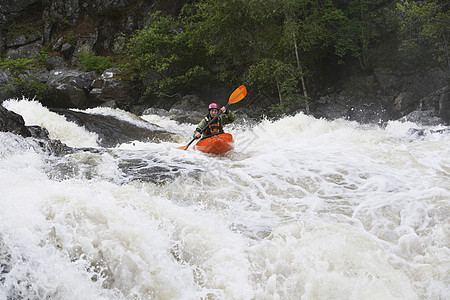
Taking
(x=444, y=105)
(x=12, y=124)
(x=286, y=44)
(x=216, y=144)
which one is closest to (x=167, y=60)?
(x=286, y=44)

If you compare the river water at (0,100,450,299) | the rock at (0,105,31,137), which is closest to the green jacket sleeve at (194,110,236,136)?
the river water at (0,100,450,299)

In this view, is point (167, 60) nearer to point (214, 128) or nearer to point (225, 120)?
point (225, 120)

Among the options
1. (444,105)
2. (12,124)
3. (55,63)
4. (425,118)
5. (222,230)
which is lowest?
(425,118)

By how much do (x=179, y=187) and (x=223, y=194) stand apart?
0.52 m

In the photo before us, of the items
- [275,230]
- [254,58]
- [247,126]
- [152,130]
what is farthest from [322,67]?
[275,230]

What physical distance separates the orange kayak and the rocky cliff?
22.4 ft

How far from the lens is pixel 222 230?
9.25ft

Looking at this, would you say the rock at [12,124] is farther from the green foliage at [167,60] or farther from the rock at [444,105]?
the rock at [444,105]

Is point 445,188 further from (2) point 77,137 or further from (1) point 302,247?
(2) point 77,137

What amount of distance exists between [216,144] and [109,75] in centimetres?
914

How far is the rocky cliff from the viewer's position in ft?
36.6

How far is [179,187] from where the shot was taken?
3.66 metres

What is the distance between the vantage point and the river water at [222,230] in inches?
84.4

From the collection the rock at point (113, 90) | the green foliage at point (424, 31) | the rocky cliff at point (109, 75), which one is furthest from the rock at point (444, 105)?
the rock at point (113, 90)
